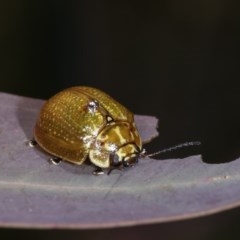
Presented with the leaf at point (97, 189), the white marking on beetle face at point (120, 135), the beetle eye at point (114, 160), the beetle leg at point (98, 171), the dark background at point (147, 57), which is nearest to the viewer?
the leaf at point (97, 189)

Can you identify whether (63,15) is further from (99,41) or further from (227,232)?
(227,232)

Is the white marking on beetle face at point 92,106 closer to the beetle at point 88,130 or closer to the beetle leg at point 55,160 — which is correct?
the beetle at point 88,130

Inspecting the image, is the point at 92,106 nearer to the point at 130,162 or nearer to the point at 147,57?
the point at 130,162

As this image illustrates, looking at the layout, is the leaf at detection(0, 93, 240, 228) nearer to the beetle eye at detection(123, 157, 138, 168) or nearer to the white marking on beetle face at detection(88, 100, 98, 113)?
the beetle eye at detection(123, 157, 138, 168)

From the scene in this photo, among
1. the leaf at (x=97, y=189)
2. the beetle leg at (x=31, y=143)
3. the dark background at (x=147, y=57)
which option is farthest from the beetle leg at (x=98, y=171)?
the dark background at (x=147, y=57)

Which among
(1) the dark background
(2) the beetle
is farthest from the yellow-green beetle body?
(1) the dark background

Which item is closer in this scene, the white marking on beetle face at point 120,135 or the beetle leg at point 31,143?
the beetle leg at point 31,143

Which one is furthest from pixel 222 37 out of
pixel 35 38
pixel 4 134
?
pixel 4 134
